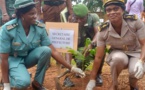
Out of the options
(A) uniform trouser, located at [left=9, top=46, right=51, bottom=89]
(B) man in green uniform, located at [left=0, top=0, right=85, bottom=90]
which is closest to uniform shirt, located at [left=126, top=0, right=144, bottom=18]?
(B) man in green uniform, located at [left=0, top=0, right=85, bottom=90]

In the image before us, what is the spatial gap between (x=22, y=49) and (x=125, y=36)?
4.08 ft

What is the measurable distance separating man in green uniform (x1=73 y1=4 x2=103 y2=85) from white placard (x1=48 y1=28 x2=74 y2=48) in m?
0.32

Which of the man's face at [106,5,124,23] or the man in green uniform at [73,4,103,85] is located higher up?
the man's face at [106,5,124,23]

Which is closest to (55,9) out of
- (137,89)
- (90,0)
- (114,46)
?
(114,46)

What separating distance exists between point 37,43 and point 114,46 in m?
0.96

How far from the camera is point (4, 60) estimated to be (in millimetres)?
3014

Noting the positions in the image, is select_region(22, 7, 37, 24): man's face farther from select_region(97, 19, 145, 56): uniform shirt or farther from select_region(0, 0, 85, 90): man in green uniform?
select_region(97, 19, 145, 56): uniform shirt

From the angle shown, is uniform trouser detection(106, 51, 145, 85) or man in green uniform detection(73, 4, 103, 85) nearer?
uniform trouser detection(106, 51, 145, 85)

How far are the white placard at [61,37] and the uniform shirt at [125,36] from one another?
0.42 metres

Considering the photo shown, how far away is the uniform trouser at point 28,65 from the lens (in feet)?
9.73

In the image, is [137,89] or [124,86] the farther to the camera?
[124,86]

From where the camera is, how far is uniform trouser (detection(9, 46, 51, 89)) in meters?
2.96

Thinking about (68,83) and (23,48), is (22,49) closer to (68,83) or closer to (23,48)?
(23,48)

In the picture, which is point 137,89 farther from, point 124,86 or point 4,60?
point 4,60
